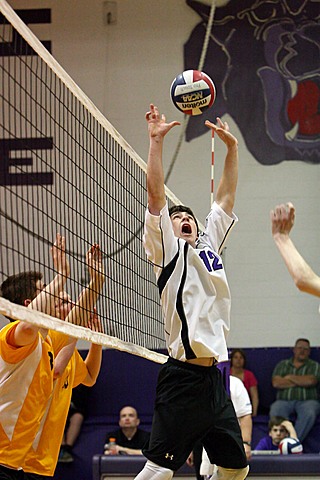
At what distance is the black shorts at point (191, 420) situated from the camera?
17.5 ft

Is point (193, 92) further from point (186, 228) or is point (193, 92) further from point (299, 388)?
point (299, 388)

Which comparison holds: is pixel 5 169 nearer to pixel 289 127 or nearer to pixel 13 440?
pixel 289 127

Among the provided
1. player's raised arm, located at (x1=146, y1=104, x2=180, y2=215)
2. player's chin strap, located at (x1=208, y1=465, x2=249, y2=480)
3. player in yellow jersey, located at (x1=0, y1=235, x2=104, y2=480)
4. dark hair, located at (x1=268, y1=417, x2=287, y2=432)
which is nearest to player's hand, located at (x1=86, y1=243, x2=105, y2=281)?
player in yellow jersey, located at (x1=0, y1=235, x2=104, y2=480)

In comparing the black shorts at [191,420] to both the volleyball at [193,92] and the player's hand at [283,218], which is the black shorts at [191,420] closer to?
the player's hand at [283,218]

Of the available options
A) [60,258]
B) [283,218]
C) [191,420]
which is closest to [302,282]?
[283,218]

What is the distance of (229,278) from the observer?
13.6 meters

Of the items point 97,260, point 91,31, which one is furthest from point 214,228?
point 91,31

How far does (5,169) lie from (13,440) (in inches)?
363

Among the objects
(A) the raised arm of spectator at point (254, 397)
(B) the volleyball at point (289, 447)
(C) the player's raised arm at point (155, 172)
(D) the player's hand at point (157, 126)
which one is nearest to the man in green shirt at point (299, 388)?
(A) the raised arm of spectator at point (254, 397)

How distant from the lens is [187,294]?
551 cm

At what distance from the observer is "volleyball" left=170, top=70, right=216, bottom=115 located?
6.45 m

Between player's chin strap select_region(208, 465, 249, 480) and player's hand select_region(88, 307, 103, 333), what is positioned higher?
player's hand select_region(88, 307, 103, 333)

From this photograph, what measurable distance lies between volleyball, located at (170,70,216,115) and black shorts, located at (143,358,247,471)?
6.86 ft

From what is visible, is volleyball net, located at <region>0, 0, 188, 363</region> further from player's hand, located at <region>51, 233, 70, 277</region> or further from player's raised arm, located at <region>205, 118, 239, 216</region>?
player's raised arm, located at <region>205, 118, 239, 216</region>
